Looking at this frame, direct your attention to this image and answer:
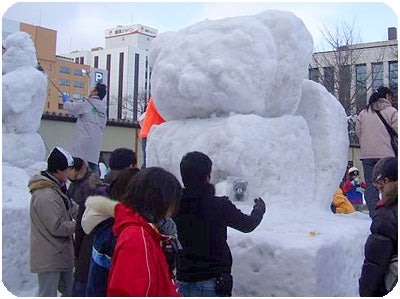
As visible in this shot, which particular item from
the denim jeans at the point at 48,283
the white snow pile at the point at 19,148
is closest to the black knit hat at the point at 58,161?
the denim jeans at the point at 48,283

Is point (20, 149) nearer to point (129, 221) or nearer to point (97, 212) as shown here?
point (97, 212)

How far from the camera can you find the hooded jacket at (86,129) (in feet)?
19.6

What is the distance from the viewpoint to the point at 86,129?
19.6ft

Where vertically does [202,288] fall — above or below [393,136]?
below

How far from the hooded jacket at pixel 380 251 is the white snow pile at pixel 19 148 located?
357 cm

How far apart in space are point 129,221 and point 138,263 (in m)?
0.22

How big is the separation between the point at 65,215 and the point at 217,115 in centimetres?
152

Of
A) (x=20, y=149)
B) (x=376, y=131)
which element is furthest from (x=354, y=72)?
(x=20, y=149)

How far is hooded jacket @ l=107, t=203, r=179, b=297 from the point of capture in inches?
86.9

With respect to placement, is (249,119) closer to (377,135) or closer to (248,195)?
(248,195)

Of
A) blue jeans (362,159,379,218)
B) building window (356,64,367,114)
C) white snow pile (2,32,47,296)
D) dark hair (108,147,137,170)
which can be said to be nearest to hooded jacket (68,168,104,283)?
dark hair (108,147,137,170)

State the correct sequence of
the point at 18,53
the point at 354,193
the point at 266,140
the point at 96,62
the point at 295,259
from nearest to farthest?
the point at 295,259, the point at 266,140, the point at 18,53, the point at 354,193, the point at 96,62

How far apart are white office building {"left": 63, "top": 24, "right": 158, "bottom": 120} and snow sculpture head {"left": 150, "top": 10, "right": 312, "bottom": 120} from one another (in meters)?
29.7

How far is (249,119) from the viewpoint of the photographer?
4102 mm
